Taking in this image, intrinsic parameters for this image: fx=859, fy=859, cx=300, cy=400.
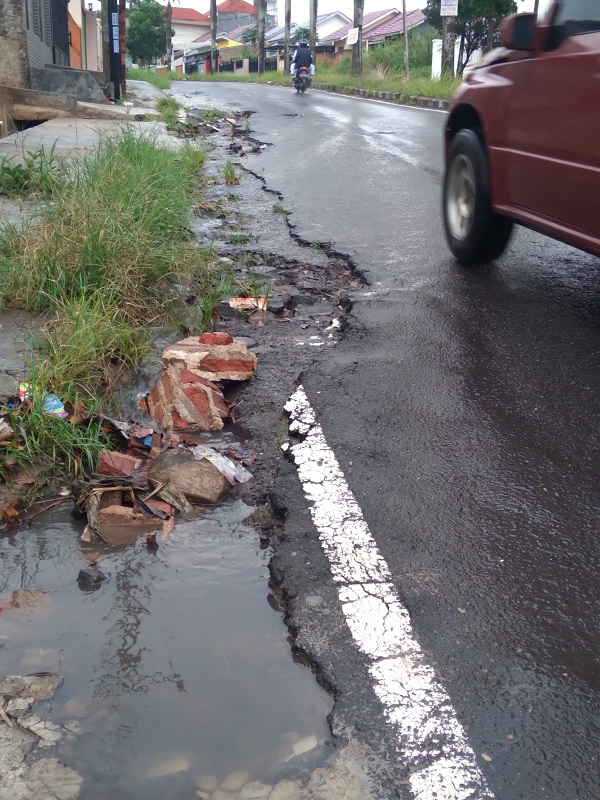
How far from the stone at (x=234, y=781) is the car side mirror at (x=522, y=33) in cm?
399

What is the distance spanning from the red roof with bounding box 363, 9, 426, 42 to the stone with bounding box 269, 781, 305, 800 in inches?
2122

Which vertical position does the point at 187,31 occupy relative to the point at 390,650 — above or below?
above

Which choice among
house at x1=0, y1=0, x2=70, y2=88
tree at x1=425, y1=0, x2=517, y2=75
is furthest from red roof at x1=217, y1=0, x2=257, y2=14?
house at x1=0, y1=0, x2=70, y2=88

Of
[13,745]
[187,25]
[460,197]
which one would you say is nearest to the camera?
[13,745]

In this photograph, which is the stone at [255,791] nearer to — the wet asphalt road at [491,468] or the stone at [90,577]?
the wet asphalt road at [491,468]

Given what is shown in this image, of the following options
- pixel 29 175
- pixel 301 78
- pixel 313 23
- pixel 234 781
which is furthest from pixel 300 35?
pixel 234 781

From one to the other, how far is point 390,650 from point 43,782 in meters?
0.89

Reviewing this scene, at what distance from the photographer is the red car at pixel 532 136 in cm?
407

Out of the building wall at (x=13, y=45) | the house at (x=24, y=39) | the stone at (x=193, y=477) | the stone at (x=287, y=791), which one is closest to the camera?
the stone at (x=287, y=791)

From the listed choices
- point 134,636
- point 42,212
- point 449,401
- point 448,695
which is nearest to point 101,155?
point 42,212

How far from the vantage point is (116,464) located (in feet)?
10.9

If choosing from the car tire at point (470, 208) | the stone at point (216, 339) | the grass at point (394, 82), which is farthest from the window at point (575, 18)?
the grass at point (394, 82)

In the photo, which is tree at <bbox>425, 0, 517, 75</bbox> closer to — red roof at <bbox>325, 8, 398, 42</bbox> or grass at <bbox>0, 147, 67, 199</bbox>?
grass at <bbox>0, 147, 67, 199</bbox>

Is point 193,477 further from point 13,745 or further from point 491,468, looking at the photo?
point 13,745
